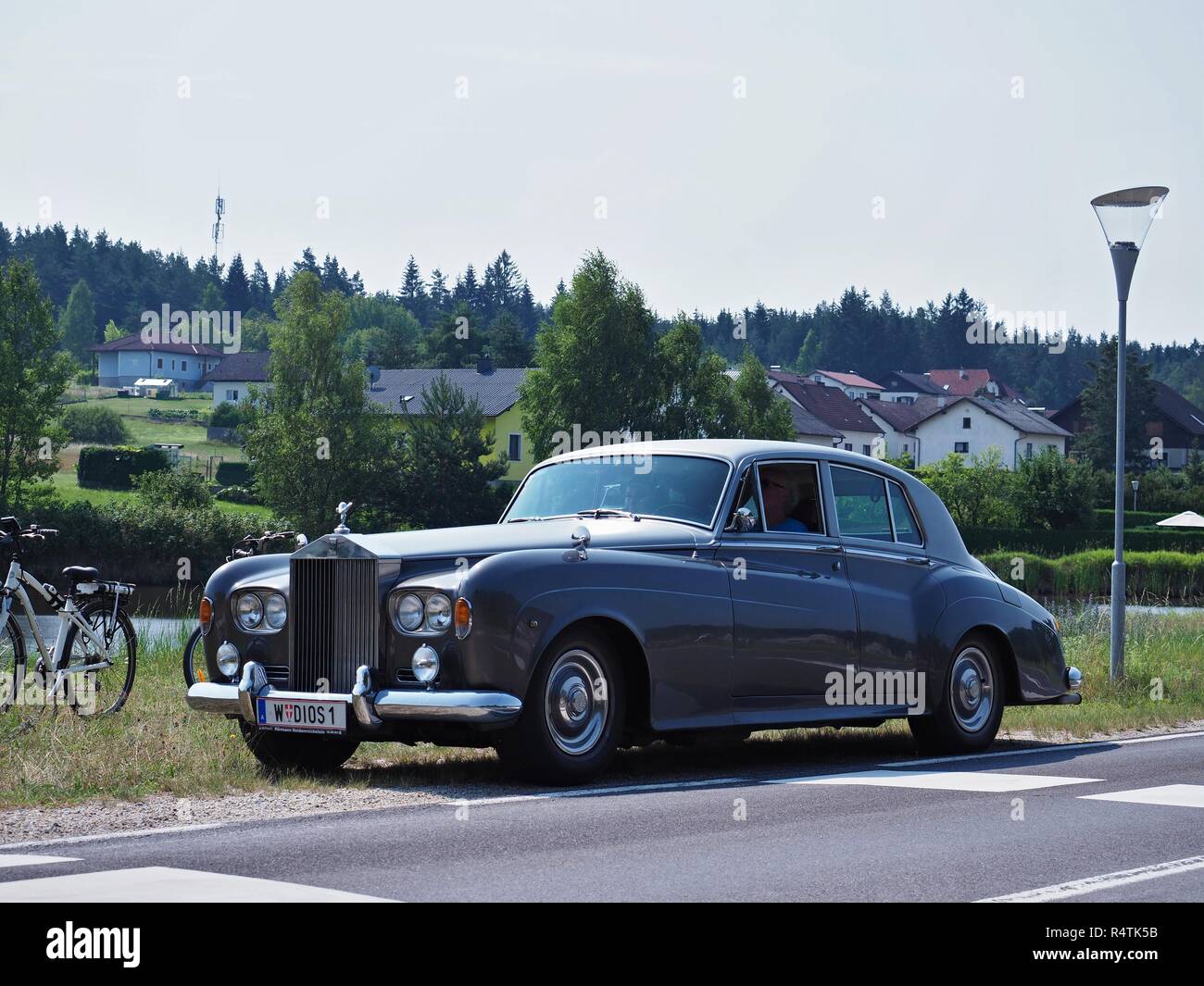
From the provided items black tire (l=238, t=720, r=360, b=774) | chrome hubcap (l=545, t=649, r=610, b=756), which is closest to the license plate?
black tire (l=238, t=720, r=360, b=774)

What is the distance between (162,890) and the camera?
5.89 meters

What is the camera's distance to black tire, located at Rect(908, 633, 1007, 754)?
11547 millimetres

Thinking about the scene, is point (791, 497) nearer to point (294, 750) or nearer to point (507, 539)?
point (507, 539)

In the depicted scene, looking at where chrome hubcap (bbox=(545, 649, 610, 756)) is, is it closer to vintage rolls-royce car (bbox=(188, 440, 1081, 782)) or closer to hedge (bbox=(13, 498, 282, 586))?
vintage rolls-royce car (bbox=(188, 440, 1081, 782))

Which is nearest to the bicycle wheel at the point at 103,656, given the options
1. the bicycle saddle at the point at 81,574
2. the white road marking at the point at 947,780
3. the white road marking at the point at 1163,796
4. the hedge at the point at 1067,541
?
the bicycle saddle at the point at 81,574

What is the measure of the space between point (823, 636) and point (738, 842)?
353 centimetres

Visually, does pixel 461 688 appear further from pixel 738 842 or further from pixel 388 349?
pixel 388 349

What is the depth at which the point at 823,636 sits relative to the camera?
1066cm

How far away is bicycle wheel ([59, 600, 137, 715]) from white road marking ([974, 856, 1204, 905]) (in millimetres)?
7858

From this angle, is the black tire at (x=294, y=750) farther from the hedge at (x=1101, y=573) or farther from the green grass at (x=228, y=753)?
the hedge at (x=1101, y=573)

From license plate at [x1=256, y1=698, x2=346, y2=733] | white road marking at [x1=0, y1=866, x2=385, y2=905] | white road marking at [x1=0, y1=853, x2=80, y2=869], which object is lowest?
white road marking at [x1=0, y1=853, x2=80, y2=869]

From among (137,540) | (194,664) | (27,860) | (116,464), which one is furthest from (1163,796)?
(116,464)

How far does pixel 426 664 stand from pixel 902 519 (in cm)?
437
